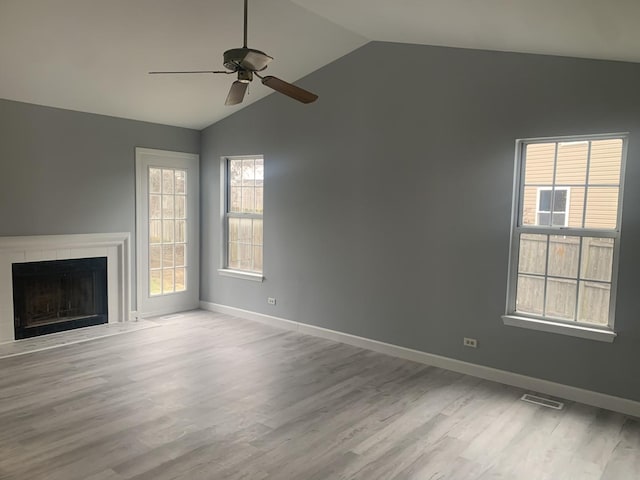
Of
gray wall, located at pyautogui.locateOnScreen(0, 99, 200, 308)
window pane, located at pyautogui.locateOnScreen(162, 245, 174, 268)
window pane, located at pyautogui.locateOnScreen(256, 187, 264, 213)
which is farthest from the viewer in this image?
window pane, located at pyautogui.locateOnScreen(162, 245, 174, 268)

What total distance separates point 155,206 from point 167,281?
1.04 m

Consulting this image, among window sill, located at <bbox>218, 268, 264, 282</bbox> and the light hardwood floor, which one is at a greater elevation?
window sill, located at <bbox>218, 268, 264, 282</bbox>

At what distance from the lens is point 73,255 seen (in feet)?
17.9

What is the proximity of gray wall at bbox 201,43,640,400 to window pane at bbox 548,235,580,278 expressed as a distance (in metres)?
0.35

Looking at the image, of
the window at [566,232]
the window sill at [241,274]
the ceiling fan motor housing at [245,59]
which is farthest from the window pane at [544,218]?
the window sill at [241,274]

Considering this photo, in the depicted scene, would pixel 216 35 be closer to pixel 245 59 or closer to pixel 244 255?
pixel 245 59

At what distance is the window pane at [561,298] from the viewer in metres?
3.91

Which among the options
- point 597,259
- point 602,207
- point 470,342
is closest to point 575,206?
point 602,207

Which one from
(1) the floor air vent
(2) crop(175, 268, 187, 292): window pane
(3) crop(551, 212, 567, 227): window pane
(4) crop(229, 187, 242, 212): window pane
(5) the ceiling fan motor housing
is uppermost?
(5) the ceiling fan motor housing

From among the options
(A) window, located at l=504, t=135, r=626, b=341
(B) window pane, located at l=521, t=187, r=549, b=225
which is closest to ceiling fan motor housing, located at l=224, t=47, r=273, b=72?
(A) window, located at l=504, t=135, r=626, b=341

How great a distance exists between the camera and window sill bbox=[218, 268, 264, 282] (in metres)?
6.11

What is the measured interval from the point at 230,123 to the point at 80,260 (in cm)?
253

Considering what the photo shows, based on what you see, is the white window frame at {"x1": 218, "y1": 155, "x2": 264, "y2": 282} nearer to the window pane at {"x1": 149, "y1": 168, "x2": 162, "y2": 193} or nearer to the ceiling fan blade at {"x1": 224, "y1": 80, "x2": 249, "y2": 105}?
the window pane at {"x1": 149, "y1": 168, "x2": 162, "y2": 193}

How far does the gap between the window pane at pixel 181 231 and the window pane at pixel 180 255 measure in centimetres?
7
